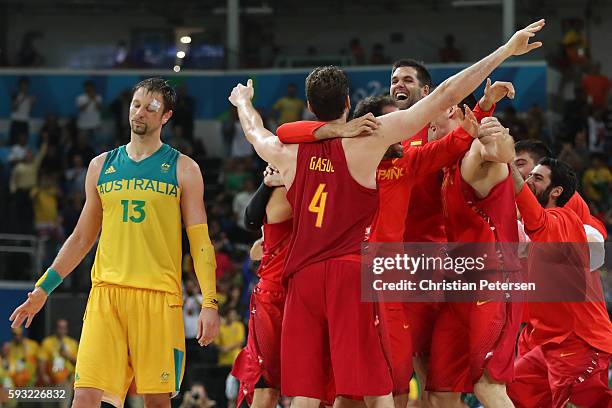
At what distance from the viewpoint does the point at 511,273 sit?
7898 millimetres

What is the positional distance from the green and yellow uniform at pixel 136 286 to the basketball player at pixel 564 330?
9.35 feet

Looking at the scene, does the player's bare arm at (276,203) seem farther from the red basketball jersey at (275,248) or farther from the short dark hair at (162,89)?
the short dark hair at (162,89)

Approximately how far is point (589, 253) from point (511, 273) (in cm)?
138

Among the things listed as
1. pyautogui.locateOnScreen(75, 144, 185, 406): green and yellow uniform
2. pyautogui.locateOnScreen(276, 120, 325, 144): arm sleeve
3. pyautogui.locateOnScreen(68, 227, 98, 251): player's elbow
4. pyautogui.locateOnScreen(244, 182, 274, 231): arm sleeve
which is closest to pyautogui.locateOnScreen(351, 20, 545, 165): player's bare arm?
pyautogui.locateOnScreen(276, 120, 325, 144): arm sleeve

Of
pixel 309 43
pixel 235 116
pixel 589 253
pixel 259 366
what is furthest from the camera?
pixel 309 43

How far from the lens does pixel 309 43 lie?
2744 cm

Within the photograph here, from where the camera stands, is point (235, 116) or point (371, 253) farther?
point (235, 116)

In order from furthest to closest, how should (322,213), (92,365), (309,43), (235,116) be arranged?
(309,43) → (235,116) → (92,365) → (322,213)

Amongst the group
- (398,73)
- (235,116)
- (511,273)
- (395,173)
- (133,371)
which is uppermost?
(235,116)

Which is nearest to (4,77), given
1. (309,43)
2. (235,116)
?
(235,116)

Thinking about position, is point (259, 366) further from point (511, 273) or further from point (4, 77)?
point (4, 77)

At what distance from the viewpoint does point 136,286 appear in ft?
25.6

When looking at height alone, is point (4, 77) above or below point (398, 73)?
above

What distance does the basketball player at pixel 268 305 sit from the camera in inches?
320
